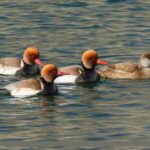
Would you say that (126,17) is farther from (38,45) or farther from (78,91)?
(78,91)

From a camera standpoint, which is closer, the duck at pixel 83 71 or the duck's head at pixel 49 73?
the duck's head at pixel 49 73

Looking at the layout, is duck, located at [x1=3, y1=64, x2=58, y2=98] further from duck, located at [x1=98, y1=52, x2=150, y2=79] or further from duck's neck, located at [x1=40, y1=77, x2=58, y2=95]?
duck, located at [x1=98, y1=52, x2=150, y2=79]

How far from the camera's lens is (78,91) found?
22234 millimetres

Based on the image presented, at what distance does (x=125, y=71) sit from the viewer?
2347 cm

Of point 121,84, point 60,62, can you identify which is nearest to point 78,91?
point 121,84

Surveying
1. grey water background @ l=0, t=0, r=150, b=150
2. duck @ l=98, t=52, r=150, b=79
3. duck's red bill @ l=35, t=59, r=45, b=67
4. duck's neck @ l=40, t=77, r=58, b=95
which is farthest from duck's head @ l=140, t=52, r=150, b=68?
duck's neck @ l=40, t=77, r=58, b=95

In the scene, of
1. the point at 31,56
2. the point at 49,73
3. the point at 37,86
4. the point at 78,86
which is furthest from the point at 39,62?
the point at 37,86

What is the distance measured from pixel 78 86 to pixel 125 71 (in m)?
1.24

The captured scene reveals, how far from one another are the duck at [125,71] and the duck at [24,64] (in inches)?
65.3

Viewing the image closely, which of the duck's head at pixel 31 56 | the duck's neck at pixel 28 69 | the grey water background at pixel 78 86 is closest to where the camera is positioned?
the grey water background at pixel 78 86

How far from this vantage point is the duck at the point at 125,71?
23.4 meters

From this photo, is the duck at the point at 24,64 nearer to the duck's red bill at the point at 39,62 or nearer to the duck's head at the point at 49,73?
the duck's red bill at the point at 39,62

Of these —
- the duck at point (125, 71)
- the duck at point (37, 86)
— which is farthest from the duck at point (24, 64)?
the duck at point (37, 86)

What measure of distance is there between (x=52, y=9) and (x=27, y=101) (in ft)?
35.6
